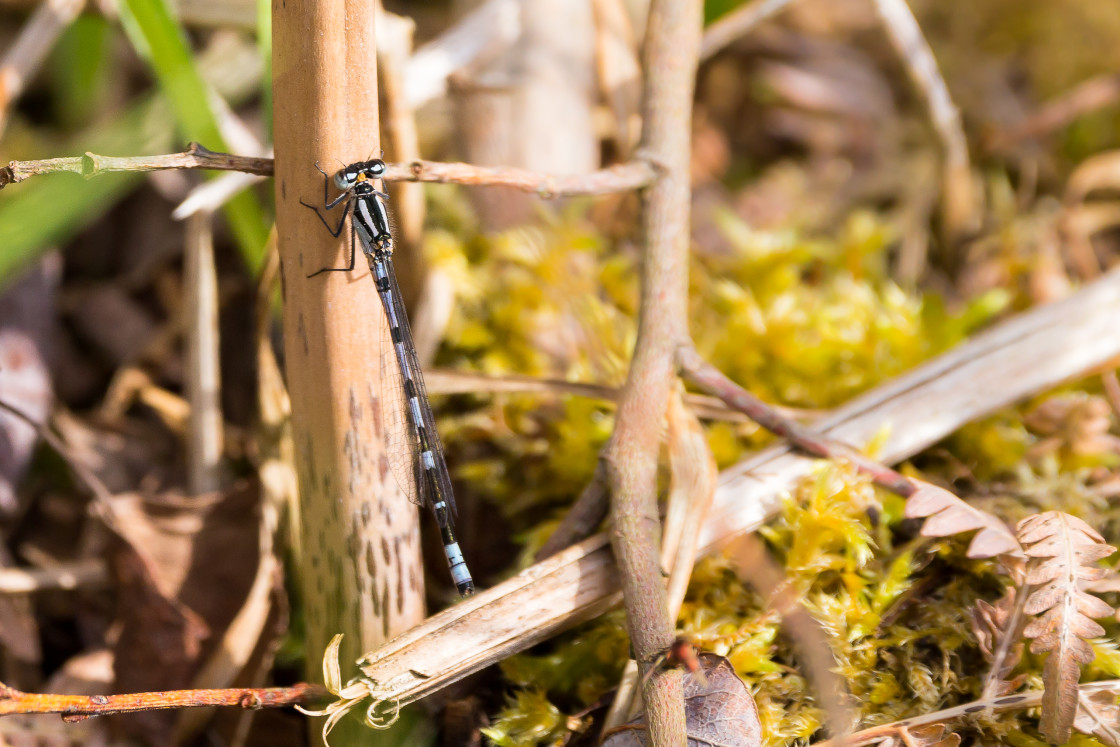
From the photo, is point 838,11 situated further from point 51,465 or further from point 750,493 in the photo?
point 51,465

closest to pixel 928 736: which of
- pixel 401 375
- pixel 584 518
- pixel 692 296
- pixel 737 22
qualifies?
pixel 584 518

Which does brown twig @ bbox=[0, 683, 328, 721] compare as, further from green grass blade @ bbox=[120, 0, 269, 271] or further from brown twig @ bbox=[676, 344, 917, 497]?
green grass blade @ bbox=[120, 0, 269, 271]

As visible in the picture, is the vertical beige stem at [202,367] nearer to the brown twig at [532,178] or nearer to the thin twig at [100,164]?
the thin twig at [100,164]

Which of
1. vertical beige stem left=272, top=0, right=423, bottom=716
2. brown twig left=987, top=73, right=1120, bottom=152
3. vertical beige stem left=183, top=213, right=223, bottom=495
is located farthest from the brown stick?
brown twig left=987, top=73, right=1120, bottom=152

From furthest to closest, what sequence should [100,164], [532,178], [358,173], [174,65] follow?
[174,65], [532,178], [358,173], [100,164]

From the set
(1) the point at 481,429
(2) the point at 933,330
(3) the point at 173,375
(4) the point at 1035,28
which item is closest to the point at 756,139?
(4) the point at 1035,28

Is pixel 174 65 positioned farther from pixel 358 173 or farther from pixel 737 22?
pixel 737 22
